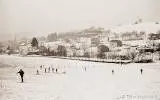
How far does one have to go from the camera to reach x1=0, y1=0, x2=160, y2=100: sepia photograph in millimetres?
3623

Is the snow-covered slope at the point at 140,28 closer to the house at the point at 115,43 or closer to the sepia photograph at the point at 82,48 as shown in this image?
the sepia photograph at the point at 82,48

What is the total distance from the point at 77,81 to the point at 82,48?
444 mm

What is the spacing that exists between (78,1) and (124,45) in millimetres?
859

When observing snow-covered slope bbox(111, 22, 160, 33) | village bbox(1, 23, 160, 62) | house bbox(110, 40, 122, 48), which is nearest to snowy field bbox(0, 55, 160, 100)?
village bbox(1, 23, 160, 62)

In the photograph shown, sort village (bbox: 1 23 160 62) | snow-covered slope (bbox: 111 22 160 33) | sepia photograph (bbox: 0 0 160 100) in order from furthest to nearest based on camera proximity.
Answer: snow-covered slope (bbox: 111 22 160 33), village (bbox: 1 23 160 62), sepia photograph (bbox: 0 0 160 100)

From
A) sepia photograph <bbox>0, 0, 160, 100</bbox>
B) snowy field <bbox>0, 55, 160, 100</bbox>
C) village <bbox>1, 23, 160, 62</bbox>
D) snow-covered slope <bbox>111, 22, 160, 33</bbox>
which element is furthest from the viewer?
snow-covered slope <bbox>111, 22, 160, 33</bbox>

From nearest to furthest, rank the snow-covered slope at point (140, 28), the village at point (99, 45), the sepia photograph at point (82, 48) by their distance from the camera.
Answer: the sepia photograph at point (82, 48)
the village at point (99, 45)
the snow-covered slope at point (140, 28)

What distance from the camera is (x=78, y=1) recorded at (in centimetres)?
389

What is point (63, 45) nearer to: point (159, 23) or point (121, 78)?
point (121, 78)

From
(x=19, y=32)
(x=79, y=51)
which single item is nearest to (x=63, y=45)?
(x=79, y=51)

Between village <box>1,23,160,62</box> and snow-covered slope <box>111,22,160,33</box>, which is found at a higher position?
snow-covered slope <box>111,22,160,33</box>

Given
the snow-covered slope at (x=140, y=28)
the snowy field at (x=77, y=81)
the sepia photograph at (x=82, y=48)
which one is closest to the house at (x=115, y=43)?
the sepia photograph at (x=82, y=48)

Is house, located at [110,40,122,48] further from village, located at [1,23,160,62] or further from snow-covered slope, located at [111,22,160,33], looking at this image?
snow-covered slope, located at [111,22,160,33]

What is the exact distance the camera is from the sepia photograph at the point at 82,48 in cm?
362
